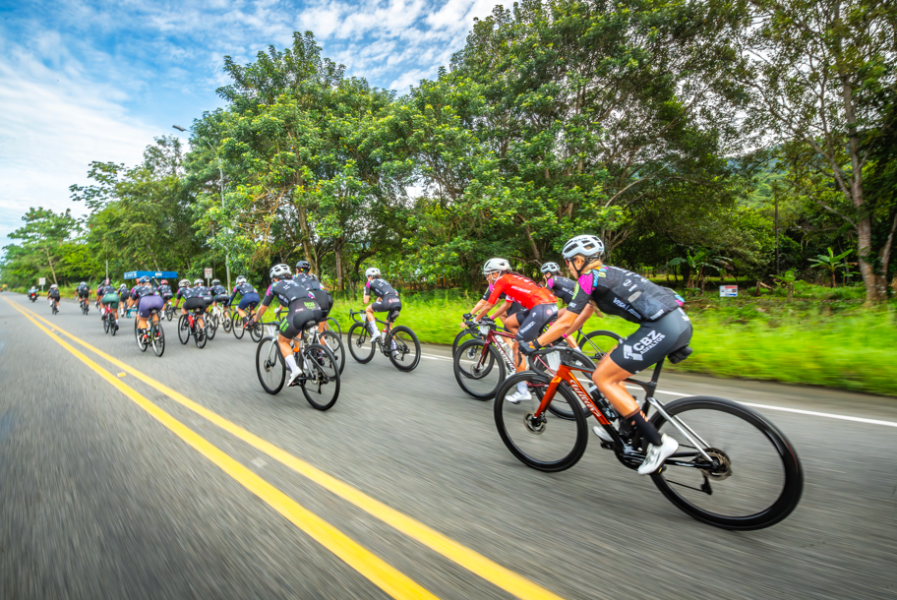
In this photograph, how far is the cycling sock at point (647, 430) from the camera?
2715 mm

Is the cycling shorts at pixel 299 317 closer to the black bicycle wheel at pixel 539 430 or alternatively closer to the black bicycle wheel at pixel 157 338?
the black bicycle wheel at pixel 539 430

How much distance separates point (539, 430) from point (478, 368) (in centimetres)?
223

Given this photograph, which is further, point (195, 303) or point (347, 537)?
point (195, 303)

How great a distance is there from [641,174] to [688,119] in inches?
115

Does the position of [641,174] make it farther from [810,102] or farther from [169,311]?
[169,311]

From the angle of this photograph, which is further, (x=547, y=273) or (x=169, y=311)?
(x=169, y=311)

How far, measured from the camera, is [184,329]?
36.9 ft

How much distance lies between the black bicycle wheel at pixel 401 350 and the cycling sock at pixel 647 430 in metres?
4.86

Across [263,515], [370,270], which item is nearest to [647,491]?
[263,515]

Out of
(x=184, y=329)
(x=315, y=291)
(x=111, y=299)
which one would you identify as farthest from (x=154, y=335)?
(x=111, y=299)

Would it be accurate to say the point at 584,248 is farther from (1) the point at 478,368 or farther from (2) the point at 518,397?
(1) the point at 478,368

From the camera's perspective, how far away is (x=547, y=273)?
653cm

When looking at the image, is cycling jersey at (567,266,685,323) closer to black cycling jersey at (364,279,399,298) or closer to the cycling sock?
the cycling sock

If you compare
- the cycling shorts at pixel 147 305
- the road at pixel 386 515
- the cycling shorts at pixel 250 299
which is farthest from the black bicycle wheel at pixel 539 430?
the cycling shorts at pixel 250 299
